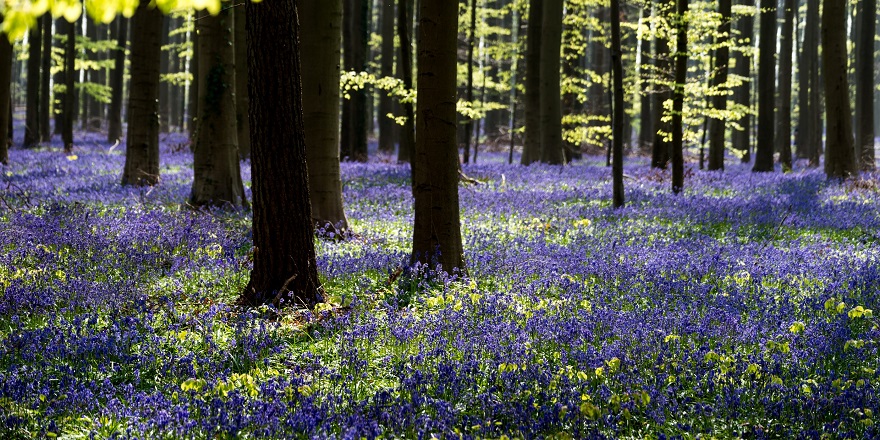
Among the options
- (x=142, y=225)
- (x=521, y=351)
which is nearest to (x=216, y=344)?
(x=521, y=351)

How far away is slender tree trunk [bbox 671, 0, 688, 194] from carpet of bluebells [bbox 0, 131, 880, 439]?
16.1 feet

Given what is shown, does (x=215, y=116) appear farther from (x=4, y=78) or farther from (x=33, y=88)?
(x=33, y=88)

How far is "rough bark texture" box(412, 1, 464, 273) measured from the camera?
7.30m

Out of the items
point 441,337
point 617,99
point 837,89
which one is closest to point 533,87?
point 837,89

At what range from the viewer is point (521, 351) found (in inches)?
205

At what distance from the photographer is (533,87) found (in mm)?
23438

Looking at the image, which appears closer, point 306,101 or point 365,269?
point 365,269

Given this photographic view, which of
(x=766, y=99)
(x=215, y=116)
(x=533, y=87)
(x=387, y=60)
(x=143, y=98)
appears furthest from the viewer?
(x=387, y=60)

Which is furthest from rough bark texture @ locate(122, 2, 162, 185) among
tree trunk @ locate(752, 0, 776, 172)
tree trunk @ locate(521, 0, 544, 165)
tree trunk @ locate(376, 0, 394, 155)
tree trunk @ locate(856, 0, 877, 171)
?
tree trunk @ locate(856, 0, 877, 171)

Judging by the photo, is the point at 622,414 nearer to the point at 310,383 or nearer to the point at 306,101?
the point at 310,383

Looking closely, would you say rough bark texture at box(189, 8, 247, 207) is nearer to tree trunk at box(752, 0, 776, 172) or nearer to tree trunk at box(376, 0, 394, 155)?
tree trunk at box(376, 0, 394, 155)

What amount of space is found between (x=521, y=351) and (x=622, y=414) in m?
1.00

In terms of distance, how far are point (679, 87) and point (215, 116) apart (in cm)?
898

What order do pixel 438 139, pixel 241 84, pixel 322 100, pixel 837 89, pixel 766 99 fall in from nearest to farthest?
pixel 438 139, pixel 322 100, pixel 837 89, pixel 241 84, pixel 766 99
